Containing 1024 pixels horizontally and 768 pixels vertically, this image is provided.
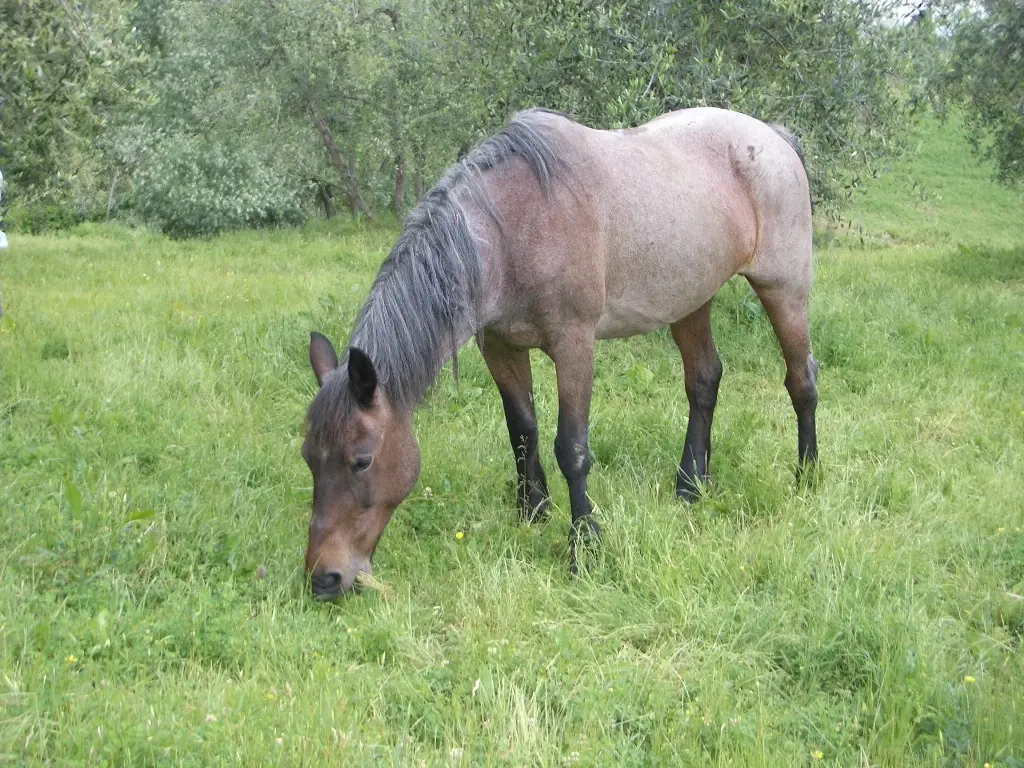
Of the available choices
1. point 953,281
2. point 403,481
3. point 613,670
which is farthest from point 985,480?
point 953,281

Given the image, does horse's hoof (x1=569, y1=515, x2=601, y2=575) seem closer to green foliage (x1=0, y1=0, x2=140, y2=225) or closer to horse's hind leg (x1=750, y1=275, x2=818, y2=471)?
horse's hind leg (x1=750, y1=275, x2=818, y2=471)

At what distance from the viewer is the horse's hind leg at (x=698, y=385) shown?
5.53 meters

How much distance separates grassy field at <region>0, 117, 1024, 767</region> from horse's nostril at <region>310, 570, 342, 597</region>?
0.06 m

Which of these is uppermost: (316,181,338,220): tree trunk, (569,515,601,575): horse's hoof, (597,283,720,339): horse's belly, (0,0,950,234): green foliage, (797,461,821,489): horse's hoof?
(0,0,950,234): green foliage

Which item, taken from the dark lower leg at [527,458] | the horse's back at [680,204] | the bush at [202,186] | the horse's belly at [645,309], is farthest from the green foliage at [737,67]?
the bush at [202,186]

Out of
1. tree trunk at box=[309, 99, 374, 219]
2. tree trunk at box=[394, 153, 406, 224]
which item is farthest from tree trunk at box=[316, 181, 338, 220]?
tree trunk at box=[394, 153, 406, 224]

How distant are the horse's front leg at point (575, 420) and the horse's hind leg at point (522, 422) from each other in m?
0.40

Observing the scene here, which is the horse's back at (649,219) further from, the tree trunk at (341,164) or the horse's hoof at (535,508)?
the tree trunk at (341,164)

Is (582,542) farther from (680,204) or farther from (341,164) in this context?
(341,164)

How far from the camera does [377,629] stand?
3.56 meters

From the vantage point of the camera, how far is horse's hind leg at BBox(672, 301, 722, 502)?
5.53m

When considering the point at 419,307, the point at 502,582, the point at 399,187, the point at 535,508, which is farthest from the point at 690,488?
the point at 399,187

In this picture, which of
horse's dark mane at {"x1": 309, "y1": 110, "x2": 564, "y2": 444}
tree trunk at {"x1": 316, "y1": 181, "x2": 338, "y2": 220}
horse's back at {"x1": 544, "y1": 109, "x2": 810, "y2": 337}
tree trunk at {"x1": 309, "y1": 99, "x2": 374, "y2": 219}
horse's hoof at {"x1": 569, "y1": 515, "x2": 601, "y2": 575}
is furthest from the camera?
tree trunk at {"x1": 316, "y1": 181, "x2": 338, "y2": 220}

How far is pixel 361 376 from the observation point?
370cm
